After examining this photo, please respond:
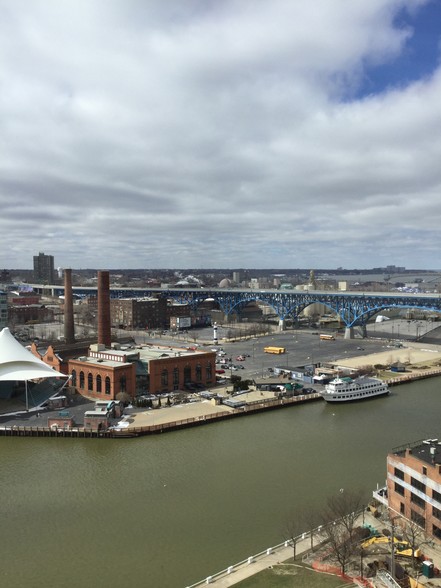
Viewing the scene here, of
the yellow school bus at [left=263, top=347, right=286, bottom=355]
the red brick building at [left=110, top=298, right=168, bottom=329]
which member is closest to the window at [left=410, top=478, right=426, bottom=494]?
the yellow school bus at [left=263, top=347, right=286, bottom=355]

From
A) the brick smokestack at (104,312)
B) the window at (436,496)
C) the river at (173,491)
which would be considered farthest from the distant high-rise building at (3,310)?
the window at (436,496)

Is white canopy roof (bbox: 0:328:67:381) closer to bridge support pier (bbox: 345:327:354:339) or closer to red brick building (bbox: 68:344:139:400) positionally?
red brick building (bbox: 68:344:139:400)

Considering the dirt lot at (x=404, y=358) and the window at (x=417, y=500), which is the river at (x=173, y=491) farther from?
the dirt lot at (x=404, y=358)

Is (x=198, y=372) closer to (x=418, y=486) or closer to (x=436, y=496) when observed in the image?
(x=418, y=486)

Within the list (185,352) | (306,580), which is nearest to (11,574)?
(306,580)

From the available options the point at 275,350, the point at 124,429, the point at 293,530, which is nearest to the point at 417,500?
the point at 293,530

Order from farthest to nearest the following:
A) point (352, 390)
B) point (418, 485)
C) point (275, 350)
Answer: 1. point (275, 350)
2. point (352, 390)
3. point (418, 485)
